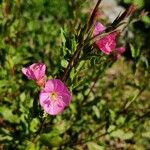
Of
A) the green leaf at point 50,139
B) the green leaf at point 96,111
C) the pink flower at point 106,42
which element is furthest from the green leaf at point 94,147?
the pink flower at point 106,42

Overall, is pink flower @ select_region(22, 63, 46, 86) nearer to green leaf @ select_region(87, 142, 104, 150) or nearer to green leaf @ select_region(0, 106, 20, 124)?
green leaf @ select_region(0, 106, 20, 124)

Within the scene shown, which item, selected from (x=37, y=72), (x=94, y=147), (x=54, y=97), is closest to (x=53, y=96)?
(x=54, y=97)

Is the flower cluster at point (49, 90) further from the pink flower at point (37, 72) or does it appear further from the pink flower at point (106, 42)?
the pink flower at point (106, 42)

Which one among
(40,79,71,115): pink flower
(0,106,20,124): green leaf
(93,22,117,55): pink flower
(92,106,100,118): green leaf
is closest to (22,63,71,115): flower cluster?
(40,79,71,115): pink flower

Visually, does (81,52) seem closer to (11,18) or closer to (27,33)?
(11,18)

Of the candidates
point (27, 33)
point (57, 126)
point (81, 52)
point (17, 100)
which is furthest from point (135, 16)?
point (27, 33)

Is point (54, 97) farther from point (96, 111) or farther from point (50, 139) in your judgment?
point (96, 111)

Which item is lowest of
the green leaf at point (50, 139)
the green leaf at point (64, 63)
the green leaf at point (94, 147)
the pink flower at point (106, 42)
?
the green leaf at point (94, 147)
